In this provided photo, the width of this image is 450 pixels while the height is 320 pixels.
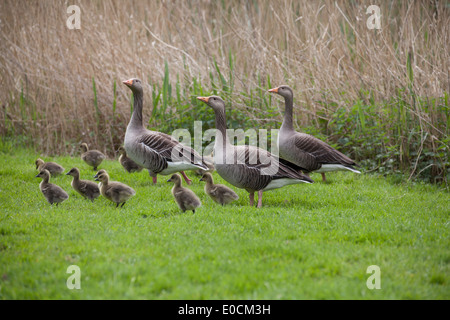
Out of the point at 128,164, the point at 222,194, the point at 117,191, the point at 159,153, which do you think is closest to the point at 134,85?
the point at 159,153

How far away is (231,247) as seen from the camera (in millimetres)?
5188

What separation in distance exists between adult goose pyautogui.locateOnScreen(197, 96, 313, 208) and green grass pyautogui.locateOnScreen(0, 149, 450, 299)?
412mm

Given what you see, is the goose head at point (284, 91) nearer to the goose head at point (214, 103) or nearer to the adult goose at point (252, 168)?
the goose head at point (214, 103)

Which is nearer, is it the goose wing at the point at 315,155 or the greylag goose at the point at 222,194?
the greylag goose at the point at 222,194

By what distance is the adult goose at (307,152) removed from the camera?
28.0 feet

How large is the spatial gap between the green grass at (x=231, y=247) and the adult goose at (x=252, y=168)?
1.35ft

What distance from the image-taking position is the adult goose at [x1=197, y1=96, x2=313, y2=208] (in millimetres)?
7137

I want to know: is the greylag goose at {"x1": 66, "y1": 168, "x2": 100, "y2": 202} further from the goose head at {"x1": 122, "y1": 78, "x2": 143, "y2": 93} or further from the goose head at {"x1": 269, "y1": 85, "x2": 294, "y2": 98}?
the goose head at {"x1": 269, "y1": 85, "x2": 294, "y2": 98}

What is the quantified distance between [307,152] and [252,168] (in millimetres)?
1897

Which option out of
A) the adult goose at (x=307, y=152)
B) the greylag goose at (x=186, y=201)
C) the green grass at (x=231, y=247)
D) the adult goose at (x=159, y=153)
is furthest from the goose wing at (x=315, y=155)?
the greylag goose at (x=186, y=201)

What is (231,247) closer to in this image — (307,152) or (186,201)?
(186,201)

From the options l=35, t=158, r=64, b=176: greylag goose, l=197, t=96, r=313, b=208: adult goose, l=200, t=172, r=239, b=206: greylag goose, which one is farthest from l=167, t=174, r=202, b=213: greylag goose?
l=35, t=158, r=64, b=176: greylag goose
